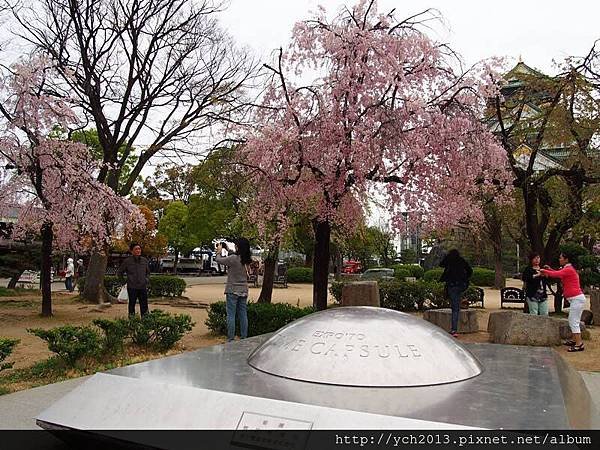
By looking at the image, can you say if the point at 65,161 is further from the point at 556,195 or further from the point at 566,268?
the point at 556,195

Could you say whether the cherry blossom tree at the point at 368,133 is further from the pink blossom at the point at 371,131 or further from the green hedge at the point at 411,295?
the green hedge at the point at 411,295

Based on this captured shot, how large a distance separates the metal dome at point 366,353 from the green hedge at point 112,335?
13.3 ft

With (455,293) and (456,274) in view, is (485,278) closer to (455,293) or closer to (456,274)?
(455,293)

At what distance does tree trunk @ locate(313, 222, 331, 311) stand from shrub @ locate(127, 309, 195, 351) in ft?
11.1

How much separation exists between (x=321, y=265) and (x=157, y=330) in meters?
3.97

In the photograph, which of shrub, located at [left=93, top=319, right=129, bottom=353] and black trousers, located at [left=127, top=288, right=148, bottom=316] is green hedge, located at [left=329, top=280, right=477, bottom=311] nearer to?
black trousers, located at [left=127, top=288, right=148, bottom=316]

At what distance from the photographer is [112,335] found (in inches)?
342

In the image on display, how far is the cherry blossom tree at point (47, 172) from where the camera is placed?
1383 centimetres

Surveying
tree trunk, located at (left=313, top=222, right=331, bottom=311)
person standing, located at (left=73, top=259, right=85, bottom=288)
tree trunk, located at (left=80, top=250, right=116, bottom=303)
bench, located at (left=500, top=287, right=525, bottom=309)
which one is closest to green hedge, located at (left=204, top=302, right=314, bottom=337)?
tree trunk, located at (left=313, top=222, right=331, bottom=311)

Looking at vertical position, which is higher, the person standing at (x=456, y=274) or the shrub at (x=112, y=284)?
the person standing at (x=456, y=274)

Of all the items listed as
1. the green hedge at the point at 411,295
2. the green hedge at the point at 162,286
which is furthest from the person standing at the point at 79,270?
the green hedge at the point at 411,295

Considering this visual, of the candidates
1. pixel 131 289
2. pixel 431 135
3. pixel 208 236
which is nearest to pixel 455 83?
pixel 431 135

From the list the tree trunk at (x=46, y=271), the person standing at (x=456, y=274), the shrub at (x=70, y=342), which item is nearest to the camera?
the shrub at (x=70, y=342)

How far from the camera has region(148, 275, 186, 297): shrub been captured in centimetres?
2255
